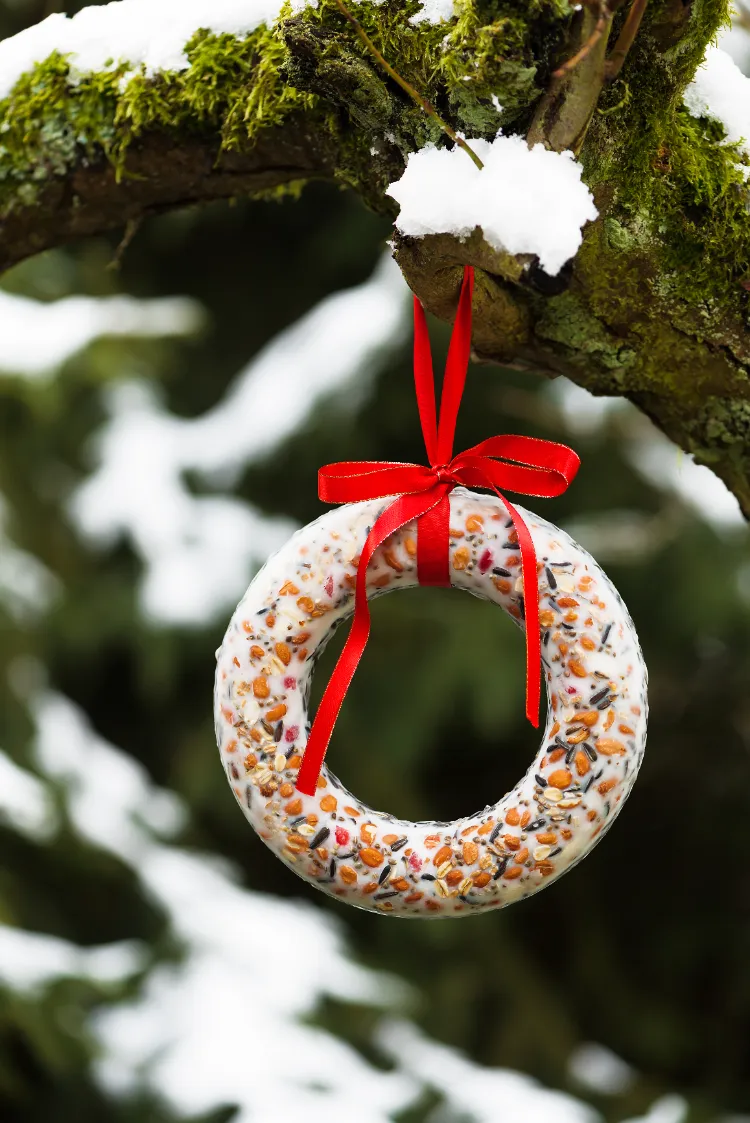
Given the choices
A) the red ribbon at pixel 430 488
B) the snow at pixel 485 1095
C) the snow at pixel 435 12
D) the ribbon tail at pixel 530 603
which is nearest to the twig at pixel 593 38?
the snow at pixel 435 12

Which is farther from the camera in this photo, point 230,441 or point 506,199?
point 230,441

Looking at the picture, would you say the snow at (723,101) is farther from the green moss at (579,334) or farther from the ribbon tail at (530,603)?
the ribbon tail at (530,603)

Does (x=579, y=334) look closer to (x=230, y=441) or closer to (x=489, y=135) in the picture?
(x=489, y=135)

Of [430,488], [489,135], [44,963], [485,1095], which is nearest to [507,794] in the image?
[430,488]

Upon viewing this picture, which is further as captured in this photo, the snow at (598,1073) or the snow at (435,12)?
the snow at (598,1073)

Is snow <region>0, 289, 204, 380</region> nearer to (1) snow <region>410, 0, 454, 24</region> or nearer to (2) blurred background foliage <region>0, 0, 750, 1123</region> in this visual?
(2) blurred background foliage <region>0, 0, 750, 1123</region>

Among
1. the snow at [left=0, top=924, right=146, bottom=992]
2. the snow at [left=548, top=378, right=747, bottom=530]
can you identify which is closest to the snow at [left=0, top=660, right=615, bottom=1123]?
the snow at [left=0, top=924, right=146, bottom=992]

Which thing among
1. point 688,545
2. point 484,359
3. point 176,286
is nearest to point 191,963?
point 688,545
